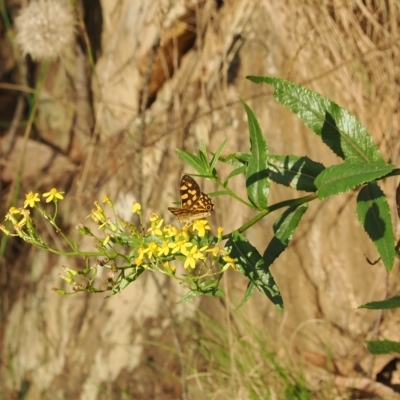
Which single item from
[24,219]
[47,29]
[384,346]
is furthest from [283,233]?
[47,29]

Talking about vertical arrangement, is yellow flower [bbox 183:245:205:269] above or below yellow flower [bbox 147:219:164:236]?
below

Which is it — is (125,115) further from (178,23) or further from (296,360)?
(296,360)

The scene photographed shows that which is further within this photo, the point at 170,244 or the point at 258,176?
the point at 258,176

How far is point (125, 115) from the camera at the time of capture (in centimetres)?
360

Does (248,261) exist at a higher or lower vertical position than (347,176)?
lower

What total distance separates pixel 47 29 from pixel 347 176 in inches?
102

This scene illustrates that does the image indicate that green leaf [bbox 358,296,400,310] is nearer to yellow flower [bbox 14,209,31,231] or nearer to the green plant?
the green plant

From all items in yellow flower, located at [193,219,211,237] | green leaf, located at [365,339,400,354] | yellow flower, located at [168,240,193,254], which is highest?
yellow flower, located at [193,219,211,237]

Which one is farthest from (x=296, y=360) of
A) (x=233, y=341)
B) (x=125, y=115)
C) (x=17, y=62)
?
(x=17, y=62)

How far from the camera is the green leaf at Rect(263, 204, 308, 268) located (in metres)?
1.52

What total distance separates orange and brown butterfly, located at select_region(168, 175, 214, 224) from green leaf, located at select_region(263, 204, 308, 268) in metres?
0.24

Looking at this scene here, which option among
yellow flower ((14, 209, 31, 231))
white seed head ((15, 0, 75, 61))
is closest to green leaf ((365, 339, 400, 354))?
yellow flower ((14, 209, 31, 231))

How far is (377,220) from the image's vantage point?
4.94ft

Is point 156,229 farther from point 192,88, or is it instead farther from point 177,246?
point 192,88
